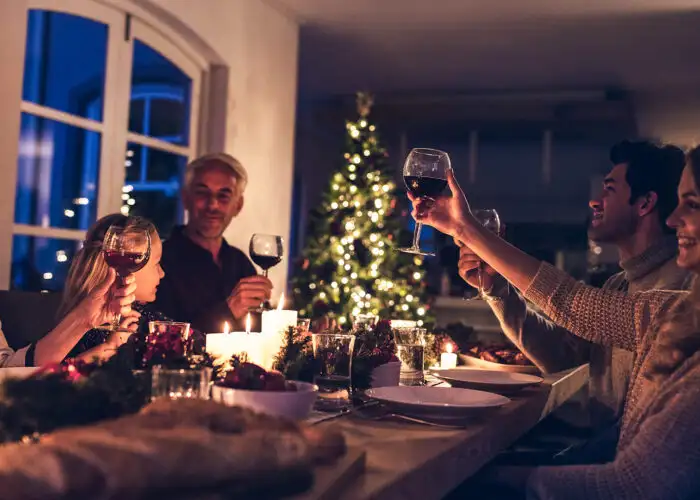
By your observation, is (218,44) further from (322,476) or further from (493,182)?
(493,182)

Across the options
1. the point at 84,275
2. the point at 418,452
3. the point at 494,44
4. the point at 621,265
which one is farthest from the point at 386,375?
the point at 494,44

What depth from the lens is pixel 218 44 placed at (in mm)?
4434

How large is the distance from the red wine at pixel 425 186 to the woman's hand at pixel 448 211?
0.04 feet

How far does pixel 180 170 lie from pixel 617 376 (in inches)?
116

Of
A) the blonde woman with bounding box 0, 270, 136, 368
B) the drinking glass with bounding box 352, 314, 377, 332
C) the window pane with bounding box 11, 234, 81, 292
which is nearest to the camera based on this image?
the blonde woman with bounding box 0, 270, 136, 368

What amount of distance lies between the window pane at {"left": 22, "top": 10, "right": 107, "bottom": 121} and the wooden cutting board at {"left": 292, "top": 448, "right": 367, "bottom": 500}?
2.86 metres

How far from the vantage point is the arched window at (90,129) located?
3.37m

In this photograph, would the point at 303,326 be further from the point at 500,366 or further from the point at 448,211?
the point at 500,366

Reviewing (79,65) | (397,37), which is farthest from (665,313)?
(397,37)

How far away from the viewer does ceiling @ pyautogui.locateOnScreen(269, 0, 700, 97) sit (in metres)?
4.84

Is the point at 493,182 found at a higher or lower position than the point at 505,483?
higher

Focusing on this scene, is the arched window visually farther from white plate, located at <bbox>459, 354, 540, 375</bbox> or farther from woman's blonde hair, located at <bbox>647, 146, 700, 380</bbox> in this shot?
woman's blonde hair, located at <bbox>647, 146, 700, 380</bbox>

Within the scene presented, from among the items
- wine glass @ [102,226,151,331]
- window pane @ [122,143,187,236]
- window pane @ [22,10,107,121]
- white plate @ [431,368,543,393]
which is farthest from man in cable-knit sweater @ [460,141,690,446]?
window pane @ [122,143,187,236]

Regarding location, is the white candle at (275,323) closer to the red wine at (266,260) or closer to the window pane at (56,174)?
the red wine at (266,260)
